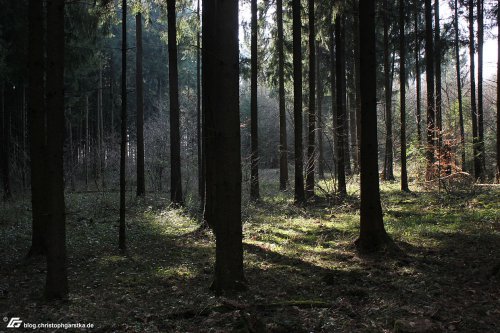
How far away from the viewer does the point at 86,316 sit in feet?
18.6

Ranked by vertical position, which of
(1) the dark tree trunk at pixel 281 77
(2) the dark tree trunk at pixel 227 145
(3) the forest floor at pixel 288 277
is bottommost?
(3) the forest floor at pixel 288 277

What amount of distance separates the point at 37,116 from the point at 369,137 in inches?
268

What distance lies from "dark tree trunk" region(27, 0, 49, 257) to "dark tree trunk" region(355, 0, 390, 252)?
641 cm

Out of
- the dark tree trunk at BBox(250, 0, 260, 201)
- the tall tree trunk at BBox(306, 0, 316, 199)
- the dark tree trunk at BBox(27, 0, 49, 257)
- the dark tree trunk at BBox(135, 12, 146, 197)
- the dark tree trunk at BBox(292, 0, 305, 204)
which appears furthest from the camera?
the dark tree trunk at BBox(135, 12, 146, 197)

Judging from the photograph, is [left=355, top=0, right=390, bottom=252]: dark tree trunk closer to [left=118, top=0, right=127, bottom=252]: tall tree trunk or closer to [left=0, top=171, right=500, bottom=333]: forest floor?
[left=0, top=171, right=500, bottom=333]: forest floor

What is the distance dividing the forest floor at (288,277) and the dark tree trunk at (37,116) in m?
0.85

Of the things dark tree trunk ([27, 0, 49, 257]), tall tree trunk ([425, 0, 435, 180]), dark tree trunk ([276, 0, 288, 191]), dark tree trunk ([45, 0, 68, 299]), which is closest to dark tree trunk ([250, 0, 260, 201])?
dark tree trunk ([276, 0, 288, 191])

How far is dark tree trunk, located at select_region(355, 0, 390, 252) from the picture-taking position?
795 centimetres

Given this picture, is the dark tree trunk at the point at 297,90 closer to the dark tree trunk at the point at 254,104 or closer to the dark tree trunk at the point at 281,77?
the dark tree trunk at the point at 254,104

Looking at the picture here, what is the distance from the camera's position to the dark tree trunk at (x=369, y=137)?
7.95 meters

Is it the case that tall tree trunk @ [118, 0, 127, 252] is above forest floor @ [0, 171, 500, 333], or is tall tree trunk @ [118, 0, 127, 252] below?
above

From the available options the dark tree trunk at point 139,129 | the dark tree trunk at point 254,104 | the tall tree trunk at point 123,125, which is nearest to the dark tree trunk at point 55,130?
the tall tree trunk at point 123,125

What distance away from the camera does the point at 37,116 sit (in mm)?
8547

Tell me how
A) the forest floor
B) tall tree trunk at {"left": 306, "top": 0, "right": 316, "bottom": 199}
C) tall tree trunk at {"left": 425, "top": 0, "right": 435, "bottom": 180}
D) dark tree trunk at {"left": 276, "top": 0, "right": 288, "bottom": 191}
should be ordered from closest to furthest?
1. the forest floor
2. tall tree trunk at {"left": 306, "top": 0, "right": 316, "bottom": 199}
3. tall tree trunk at {"left": 425, "top": 0, "right": 435, "bottom": 180}
4. dark tree trunk at {"left": 276, "top": 0, "right": 288, "bottom": 191}
